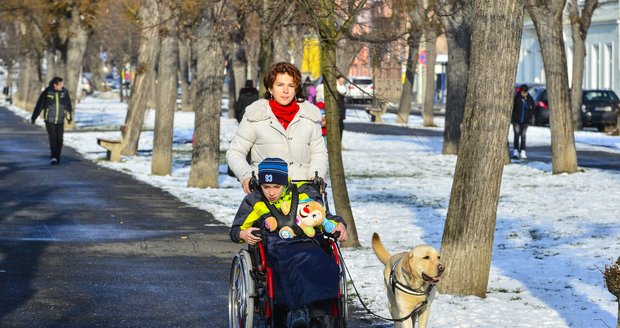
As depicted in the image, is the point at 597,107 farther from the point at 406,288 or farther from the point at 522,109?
the point at 406,288

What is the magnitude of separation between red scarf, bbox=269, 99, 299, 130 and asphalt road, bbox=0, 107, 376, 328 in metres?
1.94

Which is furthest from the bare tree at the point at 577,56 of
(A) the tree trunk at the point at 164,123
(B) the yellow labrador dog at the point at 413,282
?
(B) the yellow labrador dog at the point at 413,282

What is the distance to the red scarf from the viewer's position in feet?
27.2

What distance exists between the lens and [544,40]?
24.5m

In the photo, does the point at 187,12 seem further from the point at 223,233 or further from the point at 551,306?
the point at 551,306

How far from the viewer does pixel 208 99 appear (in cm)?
2222

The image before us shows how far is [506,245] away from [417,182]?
30.8 feet

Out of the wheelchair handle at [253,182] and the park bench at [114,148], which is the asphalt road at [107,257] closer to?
the wheelchair handle at [253,182]

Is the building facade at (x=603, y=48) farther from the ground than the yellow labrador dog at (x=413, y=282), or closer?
farther from the ground

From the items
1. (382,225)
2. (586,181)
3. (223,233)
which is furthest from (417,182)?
(223,233)

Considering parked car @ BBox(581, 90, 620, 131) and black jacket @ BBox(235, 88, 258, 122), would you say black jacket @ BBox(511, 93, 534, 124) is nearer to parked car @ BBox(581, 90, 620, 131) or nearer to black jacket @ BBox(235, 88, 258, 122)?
black jacket @ BBox(235, 88, 258, 122)

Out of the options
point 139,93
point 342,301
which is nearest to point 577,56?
point 139,93

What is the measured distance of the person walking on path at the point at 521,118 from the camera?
101ft

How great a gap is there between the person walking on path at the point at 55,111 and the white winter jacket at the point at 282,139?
66.0 feet
